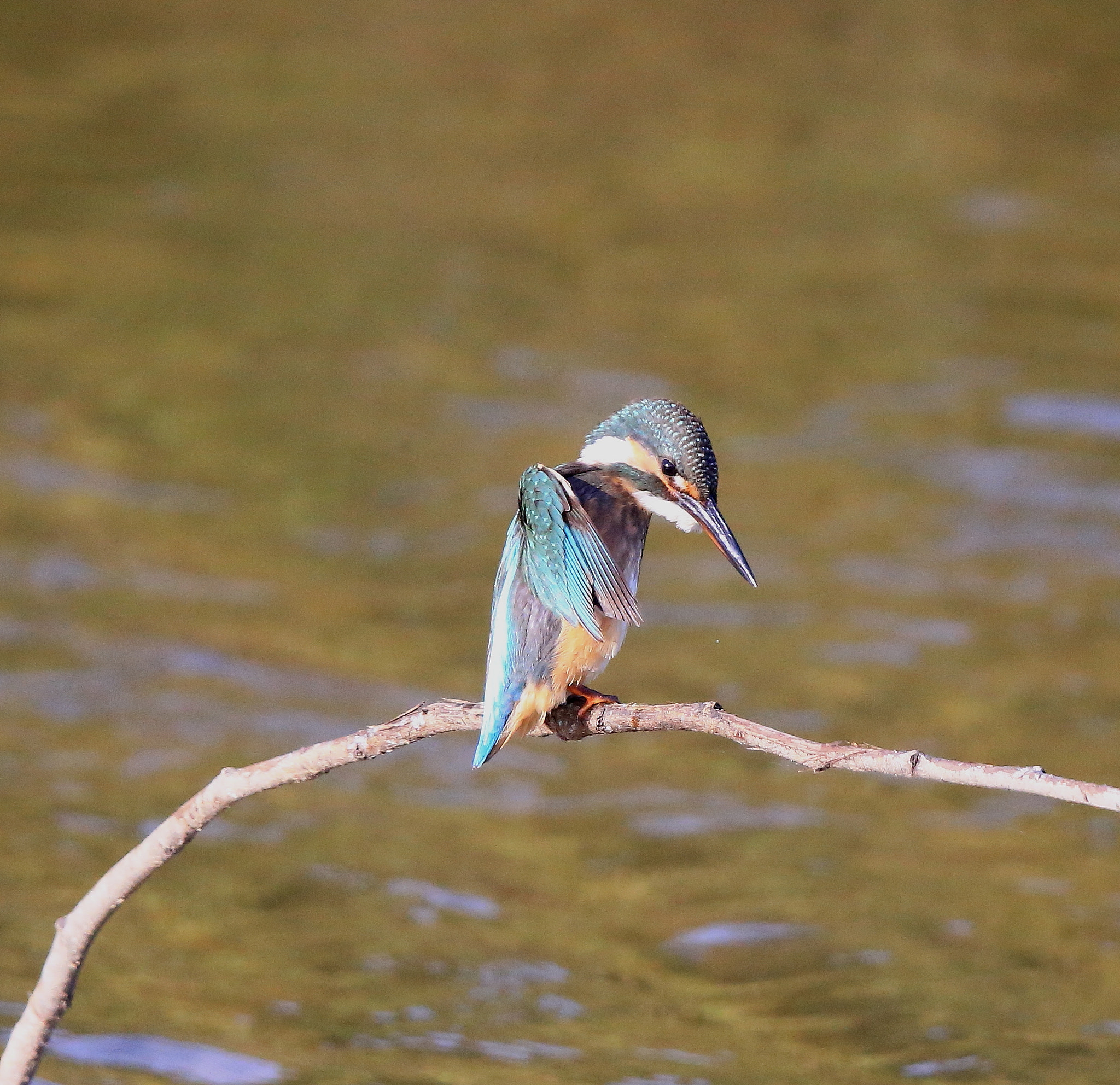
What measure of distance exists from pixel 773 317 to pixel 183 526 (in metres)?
3.15

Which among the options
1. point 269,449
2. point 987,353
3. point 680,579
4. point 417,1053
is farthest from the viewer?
point 987,353

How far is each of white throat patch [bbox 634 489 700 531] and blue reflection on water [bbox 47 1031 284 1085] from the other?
5.49 feet

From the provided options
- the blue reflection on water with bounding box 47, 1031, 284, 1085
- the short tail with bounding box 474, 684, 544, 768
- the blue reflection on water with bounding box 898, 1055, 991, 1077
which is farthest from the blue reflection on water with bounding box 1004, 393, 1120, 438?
the short tail with bounding box 474, 684, 544, 768

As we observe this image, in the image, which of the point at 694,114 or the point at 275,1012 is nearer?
the point at 275,1012

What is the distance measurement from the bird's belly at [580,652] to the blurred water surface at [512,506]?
4.65 ft

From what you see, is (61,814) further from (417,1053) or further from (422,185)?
(422,185)

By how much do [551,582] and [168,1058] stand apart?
176 cm

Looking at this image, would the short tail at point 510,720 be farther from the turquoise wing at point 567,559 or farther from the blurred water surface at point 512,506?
the blurred water surface at point 512,506

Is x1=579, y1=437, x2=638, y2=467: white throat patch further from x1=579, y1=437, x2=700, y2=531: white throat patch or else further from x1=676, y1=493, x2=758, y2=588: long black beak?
x1=676, y1=493, x2=758, y2=588: long black beak

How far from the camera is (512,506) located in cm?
684

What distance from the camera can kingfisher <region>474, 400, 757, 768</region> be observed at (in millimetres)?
2787

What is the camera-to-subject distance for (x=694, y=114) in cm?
→ 1055

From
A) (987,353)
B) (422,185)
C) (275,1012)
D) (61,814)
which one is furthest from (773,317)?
(275,1012)

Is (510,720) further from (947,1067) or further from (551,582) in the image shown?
(947,1067)
